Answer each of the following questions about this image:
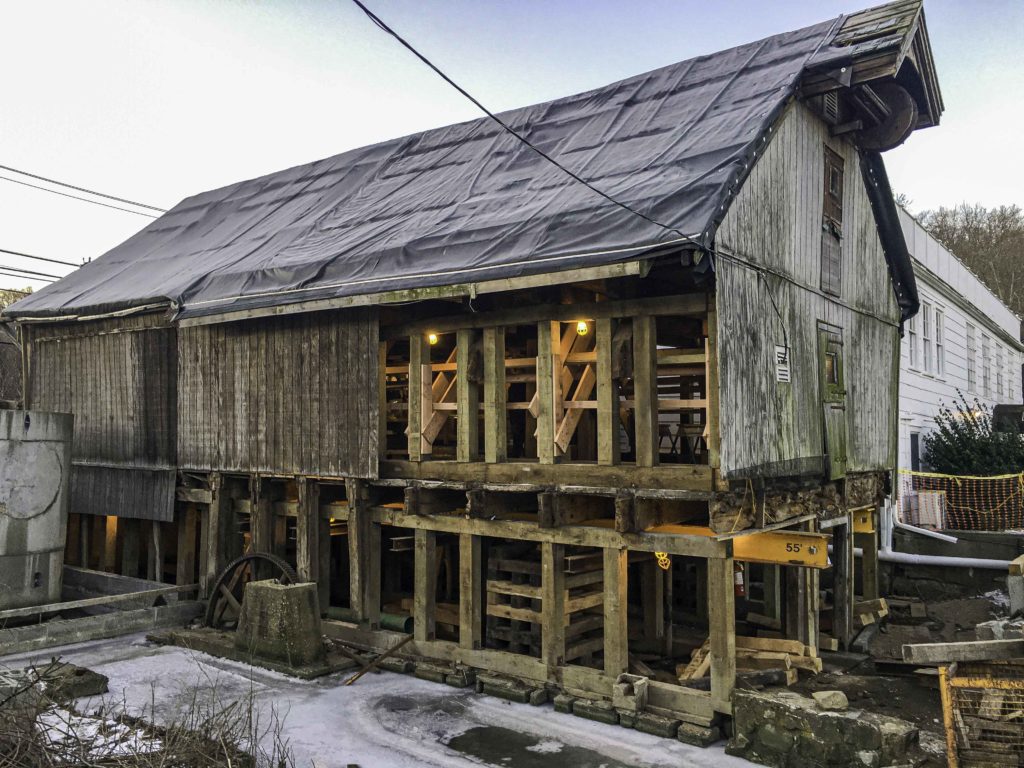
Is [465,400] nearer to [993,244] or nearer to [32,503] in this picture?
[32,503]

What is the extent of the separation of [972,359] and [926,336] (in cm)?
603

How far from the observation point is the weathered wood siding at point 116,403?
51.4 ft

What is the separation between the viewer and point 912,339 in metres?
19.1

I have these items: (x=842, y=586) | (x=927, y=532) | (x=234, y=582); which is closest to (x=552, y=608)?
(x=842, y=586)

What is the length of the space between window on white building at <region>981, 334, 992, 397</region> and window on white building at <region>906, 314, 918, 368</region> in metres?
8.63

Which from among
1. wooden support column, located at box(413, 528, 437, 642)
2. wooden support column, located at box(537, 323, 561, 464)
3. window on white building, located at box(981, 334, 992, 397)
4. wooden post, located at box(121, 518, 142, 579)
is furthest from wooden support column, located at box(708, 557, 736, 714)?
window on white building, located at box(981, 334, 992, 397)

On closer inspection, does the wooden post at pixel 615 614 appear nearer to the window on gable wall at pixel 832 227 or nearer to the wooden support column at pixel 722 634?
the wooden support column at pixel 722 634

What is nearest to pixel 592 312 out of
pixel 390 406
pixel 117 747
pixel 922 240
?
pixel 390 406

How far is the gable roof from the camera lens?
9.84 m

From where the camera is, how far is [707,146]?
34.4 feet

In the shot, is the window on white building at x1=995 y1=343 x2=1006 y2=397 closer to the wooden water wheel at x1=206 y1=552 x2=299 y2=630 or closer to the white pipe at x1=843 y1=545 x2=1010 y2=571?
the white pipe at x1=843 y1=545 x2=1010 y2=571

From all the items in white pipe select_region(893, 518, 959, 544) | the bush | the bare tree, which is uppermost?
the bare tree

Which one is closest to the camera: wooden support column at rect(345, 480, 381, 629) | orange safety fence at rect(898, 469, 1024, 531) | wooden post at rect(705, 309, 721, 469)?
wooden post at rect(705, 309, 721, 469)

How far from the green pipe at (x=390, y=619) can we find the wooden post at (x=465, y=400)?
9.22 feet
